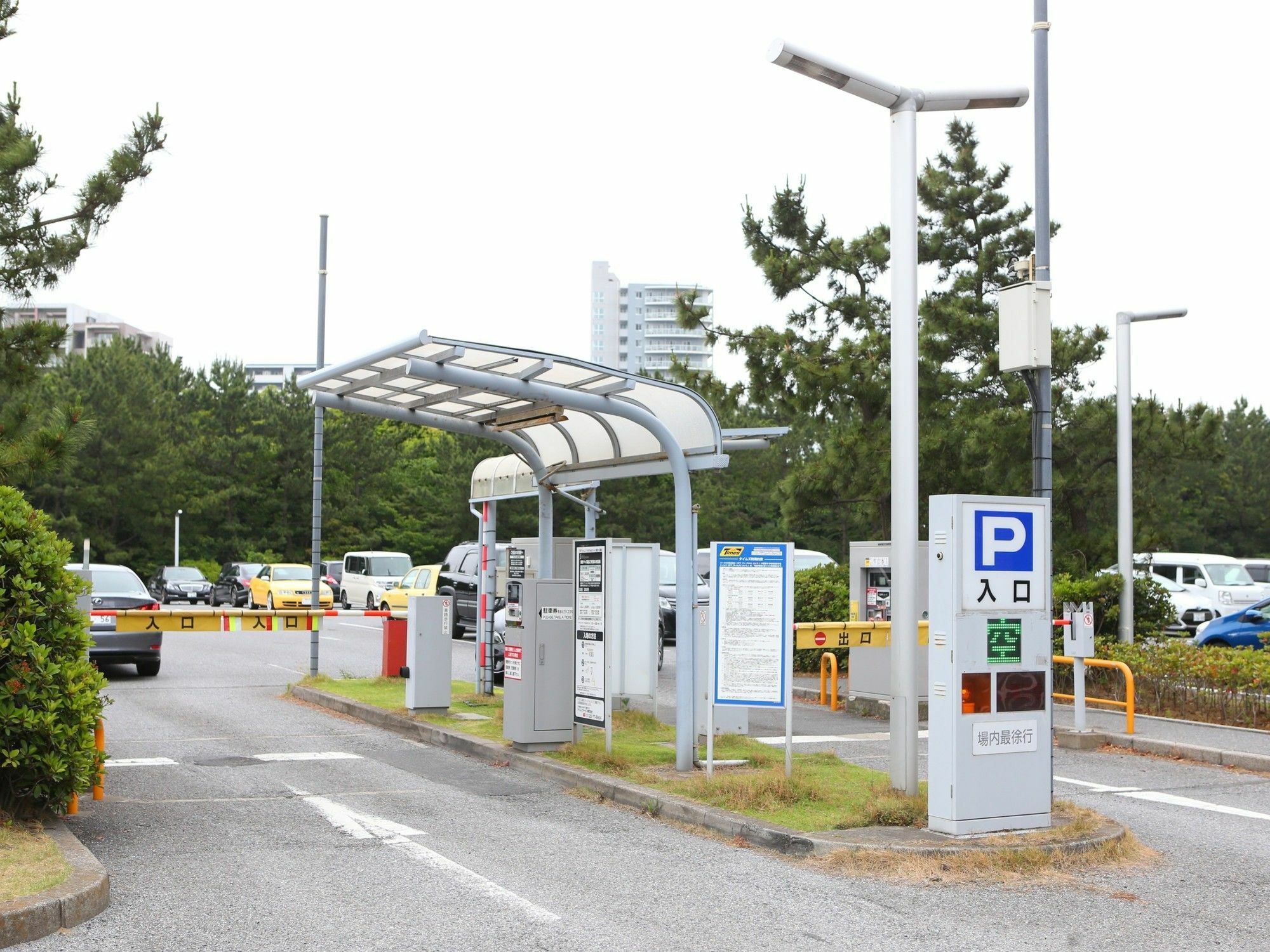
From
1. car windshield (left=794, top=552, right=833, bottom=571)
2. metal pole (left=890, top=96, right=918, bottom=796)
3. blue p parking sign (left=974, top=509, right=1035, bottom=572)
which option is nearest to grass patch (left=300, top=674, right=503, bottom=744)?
metal pole (left=890, top=96, right=918, bottom=796)

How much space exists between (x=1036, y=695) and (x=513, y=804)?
12.5ft

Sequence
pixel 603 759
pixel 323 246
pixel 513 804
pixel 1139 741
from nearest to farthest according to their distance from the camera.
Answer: pixel 513 804
pixel 603 759
pixel 1139 741
pixel 323 246

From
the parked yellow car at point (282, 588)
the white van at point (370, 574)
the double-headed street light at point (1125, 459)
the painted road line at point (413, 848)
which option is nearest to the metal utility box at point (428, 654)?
the painted road line at point (413, 848)

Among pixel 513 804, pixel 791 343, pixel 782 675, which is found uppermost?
pixel 791 343

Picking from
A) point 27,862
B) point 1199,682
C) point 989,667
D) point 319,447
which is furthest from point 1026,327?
point 319,447

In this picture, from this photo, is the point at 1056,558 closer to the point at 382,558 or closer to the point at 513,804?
the point at 513,804

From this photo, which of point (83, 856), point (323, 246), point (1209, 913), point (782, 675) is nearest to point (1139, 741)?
point (782, 675)

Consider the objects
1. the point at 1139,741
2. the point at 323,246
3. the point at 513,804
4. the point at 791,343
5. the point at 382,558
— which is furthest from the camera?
the point at 382,558

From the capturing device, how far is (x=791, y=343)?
24453mm

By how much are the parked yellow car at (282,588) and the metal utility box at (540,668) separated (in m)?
25.9

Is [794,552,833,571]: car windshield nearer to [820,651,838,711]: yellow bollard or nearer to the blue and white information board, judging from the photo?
[820,651,838,711]: yellow bollard

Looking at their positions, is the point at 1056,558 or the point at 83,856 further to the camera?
the point at 1056,558

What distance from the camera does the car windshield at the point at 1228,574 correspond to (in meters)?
32.2

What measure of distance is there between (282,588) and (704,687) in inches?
1106
